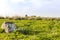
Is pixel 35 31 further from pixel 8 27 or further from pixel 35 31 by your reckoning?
pixel 8 27

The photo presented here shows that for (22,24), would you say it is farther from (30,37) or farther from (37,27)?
(30,37)

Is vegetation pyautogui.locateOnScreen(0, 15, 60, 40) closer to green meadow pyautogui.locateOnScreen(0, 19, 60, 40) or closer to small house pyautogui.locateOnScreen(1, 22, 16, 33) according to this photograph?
green meadow pyautogui.locateOnScreen(0, 19, 60, 40)

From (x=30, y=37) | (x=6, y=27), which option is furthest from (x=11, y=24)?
(x=30, y=37)

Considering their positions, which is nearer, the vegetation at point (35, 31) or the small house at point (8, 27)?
the vegetation at point (35, 31)

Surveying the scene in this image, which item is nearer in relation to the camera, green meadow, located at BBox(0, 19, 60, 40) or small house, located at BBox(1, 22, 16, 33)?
green meadow, located at BBox(0, 19, 60, 40)

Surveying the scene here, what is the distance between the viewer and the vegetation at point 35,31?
19234mm

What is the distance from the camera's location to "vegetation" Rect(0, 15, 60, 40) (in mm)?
19234

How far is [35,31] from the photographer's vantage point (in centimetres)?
2144

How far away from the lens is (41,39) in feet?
62.1

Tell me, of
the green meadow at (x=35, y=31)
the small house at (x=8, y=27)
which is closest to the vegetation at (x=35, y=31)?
the green meadow at (x=35, y=31)

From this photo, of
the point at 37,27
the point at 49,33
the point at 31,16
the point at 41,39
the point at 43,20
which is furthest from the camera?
the point at 31,16

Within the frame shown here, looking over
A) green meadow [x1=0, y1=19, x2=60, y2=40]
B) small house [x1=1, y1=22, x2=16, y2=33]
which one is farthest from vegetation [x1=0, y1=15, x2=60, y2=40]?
small house [x1=1, y1=22, x2=16, y2=33]

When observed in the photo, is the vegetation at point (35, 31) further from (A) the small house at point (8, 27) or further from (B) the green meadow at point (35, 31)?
(A) the small house at point (8, 27)

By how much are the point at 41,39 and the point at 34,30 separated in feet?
9.45
